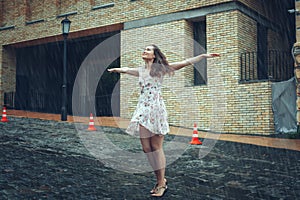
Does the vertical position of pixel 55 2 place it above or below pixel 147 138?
above

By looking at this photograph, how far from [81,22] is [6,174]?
12609 mm

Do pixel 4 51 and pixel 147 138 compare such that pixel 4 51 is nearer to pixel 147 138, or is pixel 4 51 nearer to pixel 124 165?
pixel 124 165

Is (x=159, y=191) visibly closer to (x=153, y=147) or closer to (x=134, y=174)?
(x=153, y=147)

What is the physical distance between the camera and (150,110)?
177 inches

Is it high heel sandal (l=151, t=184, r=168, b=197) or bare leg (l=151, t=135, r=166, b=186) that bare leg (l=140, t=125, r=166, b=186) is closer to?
bare leg (l=151, t=135, r=166, b=186)

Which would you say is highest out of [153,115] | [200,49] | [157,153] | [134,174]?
[200,49]

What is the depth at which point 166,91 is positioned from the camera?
47.7 ft

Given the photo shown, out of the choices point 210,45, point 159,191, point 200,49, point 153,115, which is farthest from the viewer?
point 200,49

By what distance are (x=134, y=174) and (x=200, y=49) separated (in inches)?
358

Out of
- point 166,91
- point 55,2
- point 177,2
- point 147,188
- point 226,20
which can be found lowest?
point 147,188

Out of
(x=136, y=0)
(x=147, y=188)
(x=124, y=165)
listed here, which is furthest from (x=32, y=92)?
(x=147, y=188)

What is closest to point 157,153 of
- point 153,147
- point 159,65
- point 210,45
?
point 153,147

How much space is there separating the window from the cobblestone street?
5.44 meters

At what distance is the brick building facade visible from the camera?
12664 millimetres
